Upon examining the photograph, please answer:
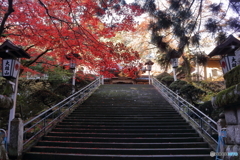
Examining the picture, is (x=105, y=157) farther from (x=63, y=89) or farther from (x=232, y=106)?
(x=63, y=89)

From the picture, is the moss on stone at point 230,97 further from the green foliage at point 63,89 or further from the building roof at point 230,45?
the green foliage at point 63,89

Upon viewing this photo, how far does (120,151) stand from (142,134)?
155 cm

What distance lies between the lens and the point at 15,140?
5.07 metres

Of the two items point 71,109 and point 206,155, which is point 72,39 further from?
point 206,155

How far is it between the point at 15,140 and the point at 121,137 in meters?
3.35

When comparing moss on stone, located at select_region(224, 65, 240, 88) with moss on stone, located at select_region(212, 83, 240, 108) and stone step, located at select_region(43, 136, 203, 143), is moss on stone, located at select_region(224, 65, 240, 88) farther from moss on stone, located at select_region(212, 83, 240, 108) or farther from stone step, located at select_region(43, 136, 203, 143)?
stone step, located at select_region(43, 136, 203, 143)

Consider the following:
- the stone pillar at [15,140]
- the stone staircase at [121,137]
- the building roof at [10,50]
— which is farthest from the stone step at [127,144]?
the building roof at [10,50]

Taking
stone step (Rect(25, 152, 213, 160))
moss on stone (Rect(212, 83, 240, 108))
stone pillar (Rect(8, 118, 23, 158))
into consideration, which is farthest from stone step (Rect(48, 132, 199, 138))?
moss on stone (Rect(212, 83, 240, 108))

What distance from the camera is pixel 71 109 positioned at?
9.51m

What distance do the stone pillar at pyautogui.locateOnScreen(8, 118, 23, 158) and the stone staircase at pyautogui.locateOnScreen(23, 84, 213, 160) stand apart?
0.35 metres

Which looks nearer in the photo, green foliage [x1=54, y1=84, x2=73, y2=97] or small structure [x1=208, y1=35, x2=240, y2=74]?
small structure [x1=208, y1=35, x2=240, y2=74]

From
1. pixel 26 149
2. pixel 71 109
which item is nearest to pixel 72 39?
pixel 71 109

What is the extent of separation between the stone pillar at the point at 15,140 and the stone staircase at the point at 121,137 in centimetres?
35

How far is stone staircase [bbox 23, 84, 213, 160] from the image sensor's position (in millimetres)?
5285
